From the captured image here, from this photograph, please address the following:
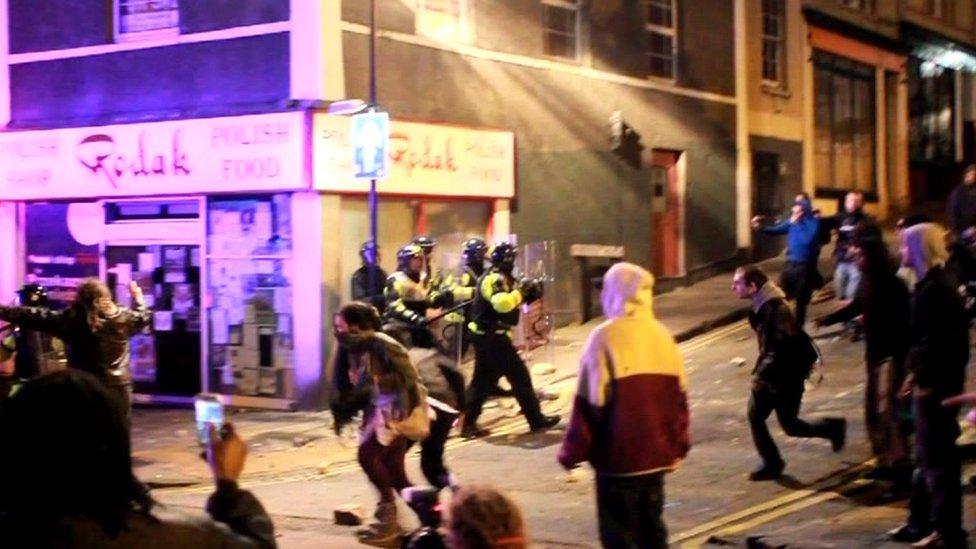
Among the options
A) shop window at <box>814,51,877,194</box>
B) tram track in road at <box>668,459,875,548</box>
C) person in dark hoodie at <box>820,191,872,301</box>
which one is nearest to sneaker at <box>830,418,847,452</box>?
tram track in road at <box>668,459,875,548</box>

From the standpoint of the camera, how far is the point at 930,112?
3306 cm

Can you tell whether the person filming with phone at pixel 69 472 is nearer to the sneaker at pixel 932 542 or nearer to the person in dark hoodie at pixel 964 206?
the sneaker at pixel 932 542

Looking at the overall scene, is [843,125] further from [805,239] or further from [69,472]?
[69,472]

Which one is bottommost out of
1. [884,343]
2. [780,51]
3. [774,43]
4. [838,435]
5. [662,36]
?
[838,435]

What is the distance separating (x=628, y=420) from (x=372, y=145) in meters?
9.13

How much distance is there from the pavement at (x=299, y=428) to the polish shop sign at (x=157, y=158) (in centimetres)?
261

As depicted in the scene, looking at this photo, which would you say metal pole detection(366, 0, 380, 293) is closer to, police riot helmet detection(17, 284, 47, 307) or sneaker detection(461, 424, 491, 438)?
sneaker detection(461, 424, 491, 438)

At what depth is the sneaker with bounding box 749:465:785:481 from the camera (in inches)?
428

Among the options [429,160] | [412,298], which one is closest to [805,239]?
[429,160]

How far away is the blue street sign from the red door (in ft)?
27.6

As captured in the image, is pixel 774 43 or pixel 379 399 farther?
pixel 774 43

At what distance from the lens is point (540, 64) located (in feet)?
66.2

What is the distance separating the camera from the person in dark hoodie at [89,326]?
35.7 ft

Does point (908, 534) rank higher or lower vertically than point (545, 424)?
lower
